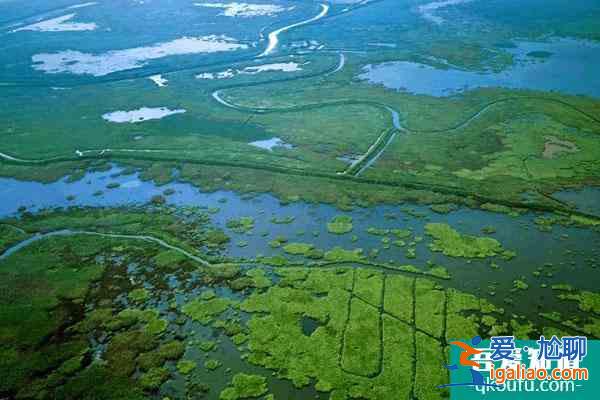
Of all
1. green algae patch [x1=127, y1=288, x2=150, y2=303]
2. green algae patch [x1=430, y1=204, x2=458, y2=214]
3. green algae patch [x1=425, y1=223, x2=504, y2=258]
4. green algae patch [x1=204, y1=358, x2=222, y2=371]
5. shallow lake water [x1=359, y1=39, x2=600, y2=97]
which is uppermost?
shallow lake water [x1=359, y1=39, x2=600, y2=97]

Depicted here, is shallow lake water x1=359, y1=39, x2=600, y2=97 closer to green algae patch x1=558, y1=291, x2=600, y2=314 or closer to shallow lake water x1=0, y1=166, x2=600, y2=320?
shallow lake water x1=0, y1=166, x2=600, y2=320

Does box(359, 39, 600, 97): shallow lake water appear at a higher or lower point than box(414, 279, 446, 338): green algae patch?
higher

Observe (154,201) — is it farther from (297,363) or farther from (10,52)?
(10,52)

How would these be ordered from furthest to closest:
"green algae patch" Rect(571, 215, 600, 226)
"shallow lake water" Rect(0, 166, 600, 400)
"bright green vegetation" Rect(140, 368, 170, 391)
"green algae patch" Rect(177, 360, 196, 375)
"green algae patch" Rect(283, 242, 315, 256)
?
"green algae patch" Rect(571, 215, 600, 226)
"green algae patch" Rect(283, 242, 315, 256)
"shallow lake water" Rect(0, 166, 600, 400)
"green algae patch" Rect(177, 360, 196, 375)
"bright green vegetation" Rect(140, 368, 170, 391)

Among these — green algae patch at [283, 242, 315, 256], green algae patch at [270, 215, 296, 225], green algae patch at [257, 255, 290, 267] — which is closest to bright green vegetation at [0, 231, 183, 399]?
green algae patch at [257, 255, 290, 267]

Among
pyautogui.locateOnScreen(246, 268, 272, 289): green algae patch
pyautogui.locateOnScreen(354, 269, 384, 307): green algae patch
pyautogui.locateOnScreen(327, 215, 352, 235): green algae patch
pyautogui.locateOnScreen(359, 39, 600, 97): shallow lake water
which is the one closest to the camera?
pyautogui.locateOnScreen(354, 269, 384, 307): green algae patch

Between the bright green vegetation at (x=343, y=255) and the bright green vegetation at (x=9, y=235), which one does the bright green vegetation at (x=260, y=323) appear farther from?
the bright green vegetation at (x=9, y=235)

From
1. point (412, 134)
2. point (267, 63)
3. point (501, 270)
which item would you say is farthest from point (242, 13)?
point (501, 270)

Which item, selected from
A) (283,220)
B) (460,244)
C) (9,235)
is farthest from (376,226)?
(9,235)
